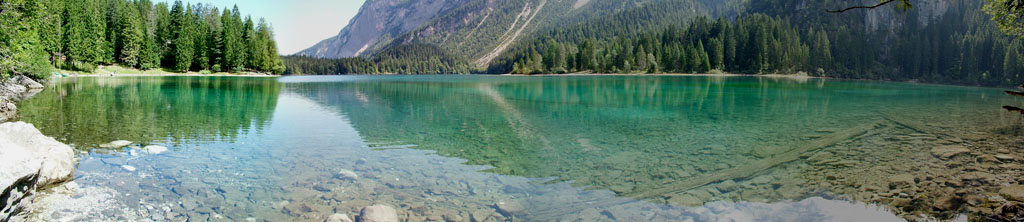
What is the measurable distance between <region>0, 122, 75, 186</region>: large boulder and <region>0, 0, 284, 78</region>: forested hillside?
41.8 m

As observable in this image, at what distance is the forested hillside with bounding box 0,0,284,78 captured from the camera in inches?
2584

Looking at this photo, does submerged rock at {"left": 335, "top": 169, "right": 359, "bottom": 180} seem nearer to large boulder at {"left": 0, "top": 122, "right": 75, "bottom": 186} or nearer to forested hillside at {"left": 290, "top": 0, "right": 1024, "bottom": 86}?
large boulder at {"left": 0, "top": 122, "right": 75, "bottom": 186}

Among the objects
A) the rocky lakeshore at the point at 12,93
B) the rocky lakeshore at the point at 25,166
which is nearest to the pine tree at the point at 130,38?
the rocky lakeshore at the point at 12,93

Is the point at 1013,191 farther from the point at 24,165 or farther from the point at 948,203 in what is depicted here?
the point at 24,165

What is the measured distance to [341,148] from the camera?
1480 centimetres

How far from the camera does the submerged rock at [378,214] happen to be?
818 centimetres

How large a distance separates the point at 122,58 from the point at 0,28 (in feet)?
244

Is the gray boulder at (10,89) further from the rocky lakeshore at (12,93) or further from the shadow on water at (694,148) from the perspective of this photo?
the shadow on water at (694,148)

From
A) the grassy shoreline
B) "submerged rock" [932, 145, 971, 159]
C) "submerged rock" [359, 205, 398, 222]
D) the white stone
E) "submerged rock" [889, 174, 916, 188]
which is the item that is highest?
the grassy shoreline

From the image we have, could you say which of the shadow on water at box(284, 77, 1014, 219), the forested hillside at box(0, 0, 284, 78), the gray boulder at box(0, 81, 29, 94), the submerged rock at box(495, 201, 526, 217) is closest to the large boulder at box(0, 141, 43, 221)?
the submerged rock at box(495, 201, 526, 217)

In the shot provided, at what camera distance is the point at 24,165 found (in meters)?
7.85

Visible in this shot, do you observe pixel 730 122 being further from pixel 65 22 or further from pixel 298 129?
pixel 65 22

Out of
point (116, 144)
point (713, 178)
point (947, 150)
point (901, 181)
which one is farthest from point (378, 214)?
point (947, 150)

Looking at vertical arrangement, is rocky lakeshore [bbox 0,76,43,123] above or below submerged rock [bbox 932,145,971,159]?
above
